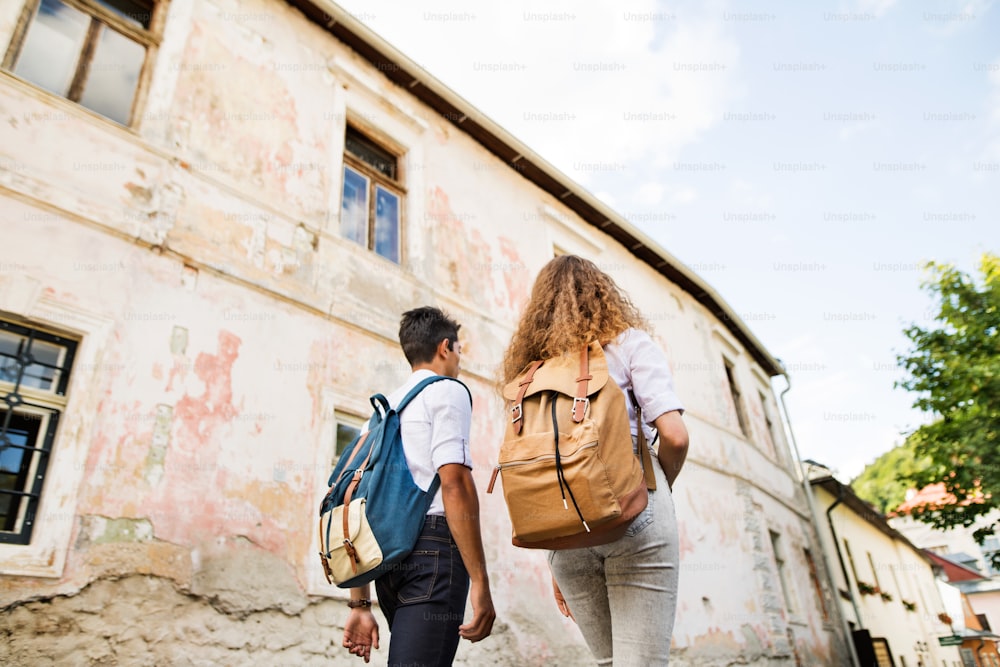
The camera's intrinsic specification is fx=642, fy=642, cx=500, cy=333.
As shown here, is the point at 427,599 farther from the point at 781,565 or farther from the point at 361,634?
the point at 781,565

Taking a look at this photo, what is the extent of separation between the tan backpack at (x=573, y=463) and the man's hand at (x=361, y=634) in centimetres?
68

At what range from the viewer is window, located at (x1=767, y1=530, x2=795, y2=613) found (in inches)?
475

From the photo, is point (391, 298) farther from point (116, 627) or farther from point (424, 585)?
point (424, 585)

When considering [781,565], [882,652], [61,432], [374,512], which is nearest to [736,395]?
[781,565]

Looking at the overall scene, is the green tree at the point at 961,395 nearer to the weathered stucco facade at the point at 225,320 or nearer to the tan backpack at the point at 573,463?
the weathered stucco facade at the point at 225,320

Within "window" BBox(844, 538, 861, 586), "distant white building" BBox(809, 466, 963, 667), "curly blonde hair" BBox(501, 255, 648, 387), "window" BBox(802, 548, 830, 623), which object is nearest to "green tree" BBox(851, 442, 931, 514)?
"distant white building" BBox(809, 466, 963, 667)

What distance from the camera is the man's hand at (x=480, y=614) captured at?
1928 mm

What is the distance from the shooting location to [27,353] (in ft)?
12.7

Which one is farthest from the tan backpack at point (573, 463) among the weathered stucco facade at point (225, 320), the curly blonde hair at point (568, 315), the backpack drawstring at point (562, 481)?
the weathered stucco facade at point (225, 320)

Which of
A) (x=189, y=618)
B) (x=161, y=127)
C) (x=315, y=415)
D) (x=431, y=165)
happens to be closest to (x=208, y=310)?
(x=315, y=415)

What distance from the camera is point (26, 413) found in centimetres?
379

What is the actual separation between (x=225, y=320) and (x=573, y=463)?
3.88m

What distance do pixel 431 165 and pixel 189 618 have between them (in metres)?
5.62

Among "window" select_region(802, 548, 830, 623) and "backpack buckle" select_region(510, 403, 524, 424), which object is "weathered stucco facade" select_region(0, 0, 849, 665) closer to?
"backpack buckle" select_region(510, 403, 524, 424)
